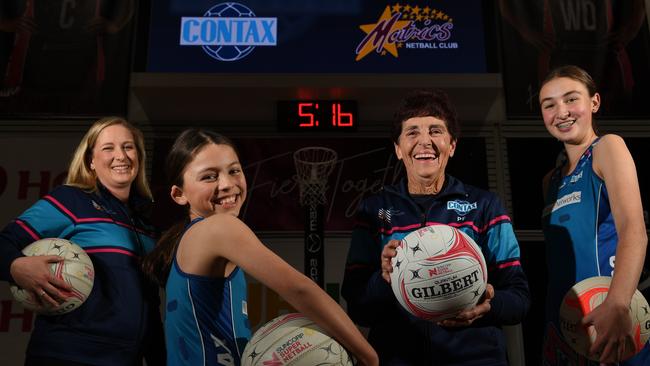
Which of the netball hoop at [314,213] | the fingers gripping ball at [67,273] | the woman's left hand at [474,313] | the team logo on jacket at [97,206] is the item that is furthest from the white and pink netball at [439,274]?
the netball hoop at [314,213]

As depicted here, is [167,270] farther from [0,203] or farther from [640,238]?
[0,203]

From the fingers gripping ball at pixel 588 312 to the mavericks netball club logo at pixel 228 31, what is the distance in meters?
4.64

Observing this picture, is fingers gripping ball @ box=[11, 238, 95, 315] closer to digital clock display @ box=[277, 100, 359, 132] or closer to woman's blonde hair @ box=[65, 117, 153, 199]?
woman's blonde hair @ box=[65, 117, 153, 199]

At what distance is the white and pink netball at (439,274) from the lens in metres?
1.99

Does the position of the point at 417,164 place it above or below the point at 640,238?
above

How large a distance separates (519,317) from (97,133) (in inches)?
88.9

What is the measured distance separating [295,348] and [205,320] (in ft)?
1.07

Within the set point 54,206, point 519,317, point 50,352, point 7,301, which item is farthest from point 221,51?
point 519,317

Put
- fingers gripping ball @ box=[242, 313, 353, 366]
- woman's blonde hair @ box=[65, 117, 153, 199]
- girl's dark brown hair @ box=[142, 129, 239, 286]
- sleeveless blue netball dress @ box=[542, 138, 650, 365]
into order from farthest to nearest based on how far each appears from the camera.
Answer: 1. woman's blonde hair @ box=[65, 117, 153, 199]
2. sleeveless blue netball dress @ box=[542, 138, 650, 365]
3. girl's dark brown hair @ box=[142, 129, 239, 286]
4. fingers gripping ball @ box=[242, 313, 353, 366]

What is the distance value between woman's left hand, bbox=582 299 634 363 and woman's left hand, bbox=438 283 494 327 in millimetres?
393

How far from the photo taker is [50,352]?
8.73 ft

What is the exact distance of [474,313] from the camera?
2.06 m

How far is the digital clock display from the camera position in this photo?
19.7 feet

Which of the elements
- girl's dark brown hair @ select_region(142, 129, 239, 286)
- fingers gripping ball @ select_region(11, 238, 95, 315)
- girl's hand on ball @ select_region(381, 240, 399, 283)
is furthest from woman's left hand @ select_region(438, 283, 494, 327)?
fingers gripping ball @ select_region(11, 238, 95, 315)
